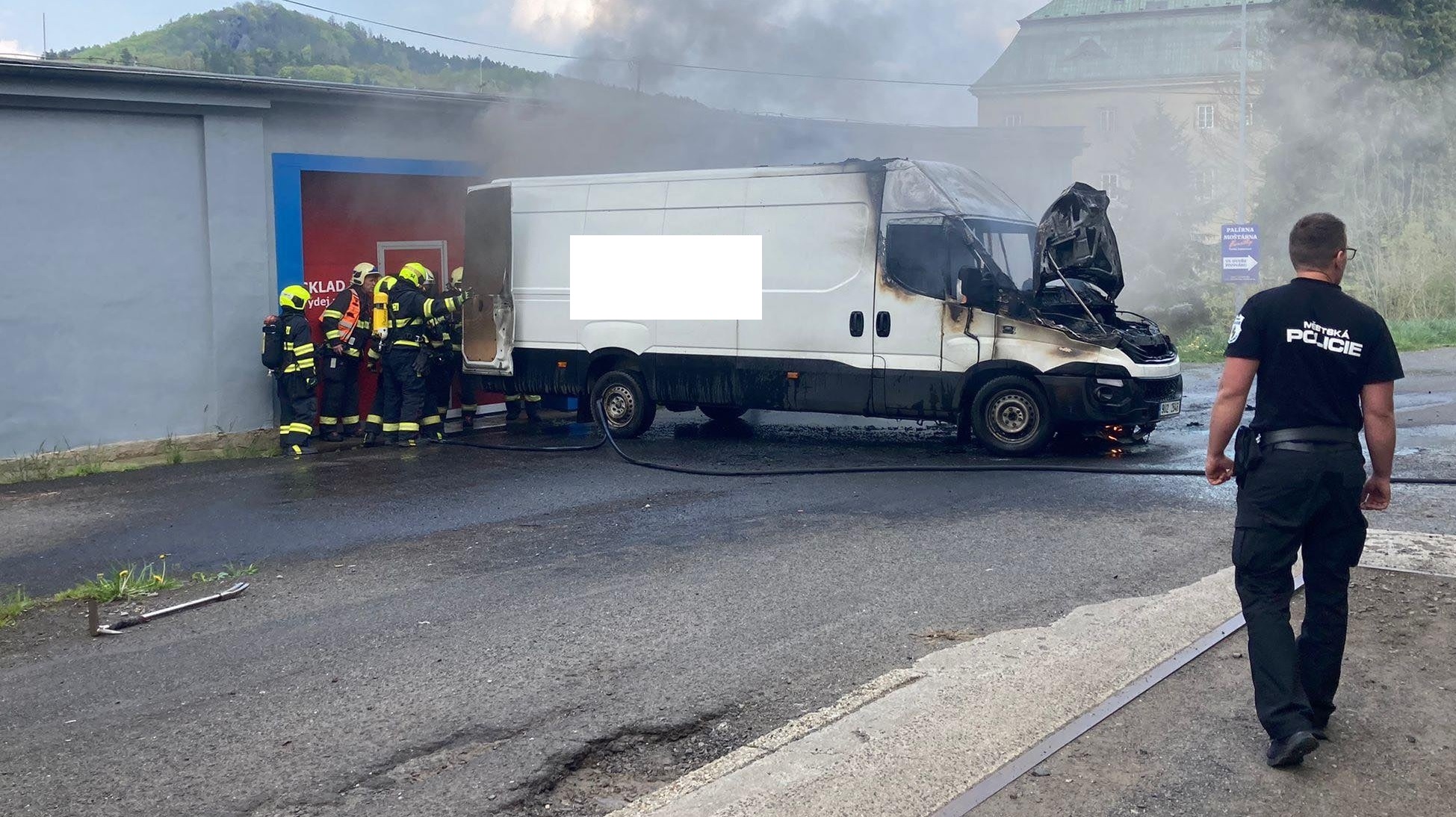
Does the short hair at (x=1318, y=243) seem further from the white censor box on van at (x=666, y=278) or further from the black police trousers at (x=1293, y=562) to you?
the white censor box on van at (x=666, y=278)

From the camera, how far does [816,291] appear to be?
11344 mm

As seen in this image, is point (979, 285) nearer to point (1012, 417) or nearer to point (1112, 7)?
point (1012, 417)

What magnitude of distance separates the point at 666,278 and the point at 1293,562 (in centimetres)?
849

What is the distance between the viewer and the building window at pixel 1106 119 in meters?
54.5

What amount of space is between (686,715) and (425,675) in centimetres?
123

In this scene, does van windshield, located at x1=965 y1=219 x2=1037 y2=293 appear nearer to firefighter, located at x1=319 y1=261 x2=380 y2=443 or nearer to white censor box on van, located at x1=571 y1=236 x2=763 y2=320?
white censor box on van, located at x1=571 y1=236 x2=763 y2=320

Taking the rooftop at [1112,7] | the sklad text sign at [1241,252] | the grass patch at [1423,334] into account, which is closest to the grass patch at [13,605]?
the sklad text sign at [1241,252]

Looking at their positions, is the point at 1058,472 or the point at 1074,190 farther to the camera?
the point at 1074,190

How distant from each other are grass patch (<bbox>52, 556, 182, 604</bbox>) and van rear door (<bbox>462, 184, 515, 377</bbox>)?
593 cm

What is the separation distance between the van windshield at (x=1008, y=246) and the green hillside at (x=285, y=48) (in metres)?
11.8

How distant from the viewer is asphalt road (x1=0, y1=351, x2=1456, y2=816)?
14.1 feet

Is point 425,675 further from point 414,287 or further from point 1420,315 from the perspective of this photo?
point 1420,315

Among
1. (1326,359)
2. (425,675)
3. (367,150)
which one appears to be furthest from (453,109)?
(1326,359)

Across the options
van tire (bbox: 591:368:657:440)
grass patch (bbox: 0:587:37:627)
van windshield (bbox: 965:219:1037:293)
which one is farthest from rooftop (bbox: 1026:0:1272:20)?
grass patch (bbox: 0:587:37:627)
